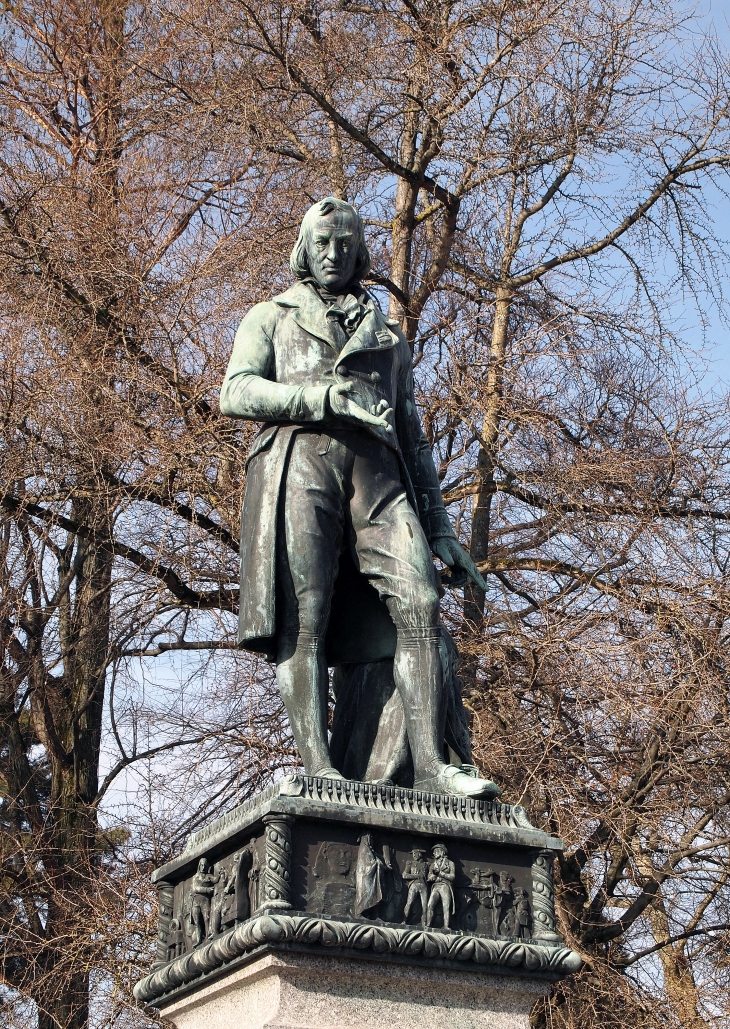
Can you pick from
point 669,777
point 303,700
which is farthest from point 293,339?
point 669,777

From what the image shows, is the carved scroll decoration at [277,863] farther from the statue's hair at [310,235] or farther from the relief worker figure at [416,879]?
the statue's hair at [310,235]

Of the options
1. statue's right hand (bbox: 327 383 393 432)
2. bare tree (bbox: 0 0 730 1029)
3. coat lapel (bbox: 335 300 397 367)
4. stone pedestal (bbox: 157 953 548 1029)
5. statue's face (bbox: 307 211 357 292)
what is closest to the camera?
stone pedestal (bbox: 157 953 548 1029)

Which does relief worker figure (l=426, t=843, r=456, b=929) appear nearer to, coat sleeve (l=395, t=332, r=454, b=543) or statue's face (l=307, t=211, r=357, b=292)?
coat sleeve (l=395, t=332, r=454, b=543)

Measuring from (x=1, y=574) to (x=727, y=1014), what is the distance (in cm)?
655

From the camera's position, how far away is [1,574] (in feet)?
41.4

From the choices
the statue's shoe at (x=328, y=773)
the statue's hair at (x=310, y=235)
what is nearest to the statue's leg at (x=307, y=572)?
the statue's shoe at (x=328, y=773)

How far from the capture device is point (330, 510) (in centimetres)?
501

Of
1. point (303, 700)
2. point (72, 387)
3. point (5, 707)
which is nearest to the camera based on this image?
point (303, 700)

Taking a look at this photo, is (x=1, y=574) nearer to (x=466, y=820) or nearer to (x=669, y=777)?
(x=669, y=777)

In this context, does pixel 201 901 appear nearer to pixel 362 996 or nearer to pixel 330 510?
pixel 362 996

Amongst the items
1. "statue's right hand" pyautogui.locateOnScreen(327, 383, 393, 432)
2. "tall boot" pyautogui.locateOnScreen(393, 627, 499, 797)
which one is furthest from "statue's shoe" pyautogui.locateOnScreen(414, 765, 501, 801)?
"statue's right hand" pyautogui.locateOnScreen(327, 383, 393, 432)

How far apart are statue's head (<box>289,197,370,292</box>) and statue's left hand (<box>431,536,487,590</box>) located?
96cm

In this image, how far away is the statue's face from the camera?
526 cm

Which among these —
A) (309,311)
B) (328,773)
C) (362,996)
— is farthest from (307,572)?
(362,996)
